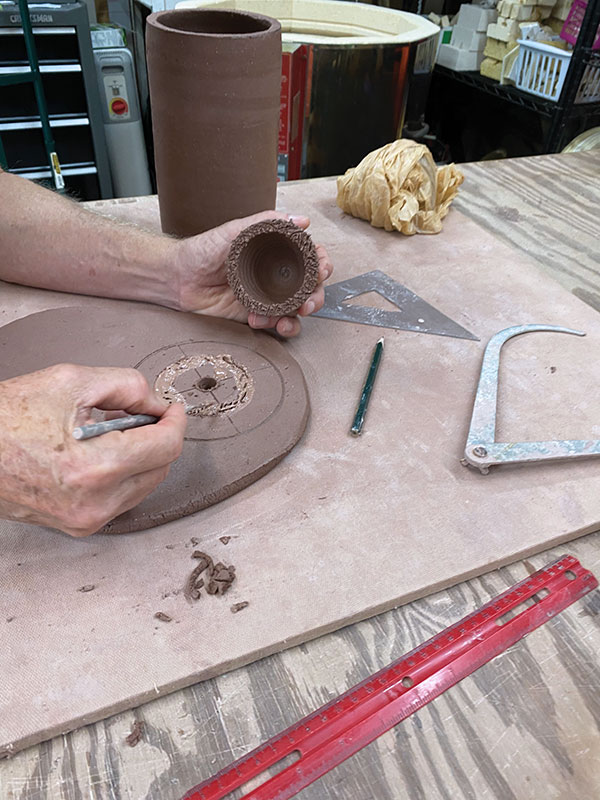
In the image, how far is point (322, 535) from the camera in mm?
993

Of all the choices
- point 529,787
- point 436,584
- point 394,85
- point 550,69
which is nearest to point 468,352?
point 436,584

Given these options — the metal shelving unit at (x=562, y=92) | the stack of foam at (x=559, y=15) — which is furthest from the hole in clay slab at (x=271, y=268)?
the stack of foam at (x=559, y=15)

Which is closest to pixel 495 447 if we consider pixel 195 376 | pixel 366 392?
pixel 366 392

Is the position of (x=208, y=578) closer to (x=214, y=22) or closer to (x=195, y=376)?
(x=195, y=376)

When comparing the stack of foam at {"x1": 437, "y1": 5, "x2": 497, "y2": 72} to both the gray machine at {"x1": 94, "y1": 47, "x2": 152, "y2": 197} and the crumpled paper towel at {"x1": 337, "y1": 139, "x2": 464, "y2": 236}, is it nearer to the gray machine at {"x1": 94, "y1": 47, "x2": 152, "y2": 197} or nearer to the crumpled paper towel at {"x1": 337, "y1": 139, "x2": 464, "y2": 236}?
the gray machine at {"x1": 94, "y1": 47, "x2": 152, "y2": 197}

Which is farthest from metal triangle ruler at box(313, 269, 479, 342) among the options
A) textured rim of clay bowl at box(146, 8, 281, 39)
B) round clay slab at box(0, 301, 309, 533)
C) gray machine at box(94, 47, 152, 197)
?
gray machine at box(94, 47, 152, 197)

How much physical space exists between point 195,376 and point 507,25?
10.3 feet

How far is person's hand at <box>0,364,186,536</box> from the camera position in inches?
31.5

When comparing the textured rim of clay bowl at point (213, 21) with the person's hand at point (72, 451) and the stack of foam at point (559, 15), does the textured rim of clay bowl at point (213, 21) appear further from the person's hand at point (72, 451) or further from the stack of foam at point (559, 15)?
the stack of foam at point (559, 15)

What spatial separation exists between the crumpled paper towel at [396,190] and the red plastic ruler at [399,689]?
4.30 feet

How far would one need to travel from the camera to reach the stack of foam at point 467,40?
3377 mm

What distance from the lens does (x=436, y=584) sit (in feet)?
3.06

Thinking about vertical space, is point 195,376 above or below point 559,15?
below

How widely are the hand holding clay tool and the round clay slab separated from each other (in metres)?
0.16
